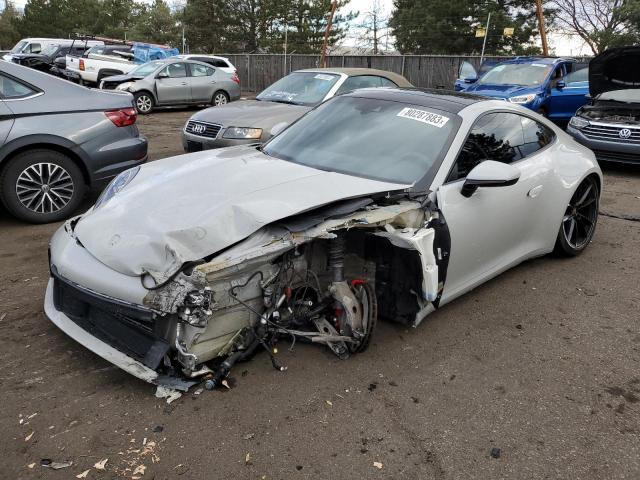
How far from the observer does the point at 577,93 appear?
1066 centimetres

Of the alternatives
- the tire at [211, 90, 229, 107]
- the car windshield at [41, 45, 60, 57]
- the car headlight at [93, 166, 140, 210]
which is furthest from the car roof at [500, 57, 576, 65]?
the car windshield at [41, 45, 60, 57]

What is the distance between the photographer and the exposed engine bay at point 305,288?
2.45 meters

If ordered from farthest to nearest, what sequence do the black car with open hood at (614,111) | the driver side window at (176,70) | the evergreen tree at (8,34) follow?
the evergreen tree at (8,34) < the driver side window at (176,70) < the black car with open hood at (614,111)

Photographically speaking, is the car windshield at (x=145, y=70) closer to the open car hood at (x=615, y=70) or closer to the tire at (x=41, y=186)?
the tire at (x=41, y=186)

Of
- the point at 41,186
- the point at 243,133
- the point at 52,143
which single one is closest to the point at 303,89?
the point at 243,133

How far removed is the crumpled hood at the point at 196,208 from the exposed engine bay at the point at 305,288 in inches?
2.8

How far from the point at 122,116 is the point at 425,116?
3.35 metres

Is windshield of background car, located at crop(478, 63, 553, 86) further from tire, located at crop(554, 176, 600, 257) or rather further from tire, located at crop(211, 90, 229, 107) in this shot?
tire, located at crop(211, 90, 229, 107)

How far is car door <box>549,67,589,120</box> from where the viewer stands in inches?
419

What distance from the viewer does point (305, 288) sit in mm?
2879

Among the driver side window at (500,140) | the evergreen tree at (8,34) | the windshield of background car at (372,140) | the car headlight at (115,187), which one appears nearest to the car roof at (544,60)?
the driver side window at (500,140)

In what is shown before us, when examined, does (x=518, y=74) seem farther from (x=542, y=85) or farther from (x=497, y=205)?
(x=497, y=205)

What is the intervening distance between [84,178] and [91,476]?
3761 mm

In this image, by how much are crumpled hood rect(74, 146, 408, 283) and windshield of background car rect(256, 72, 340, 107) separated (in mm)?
4335
